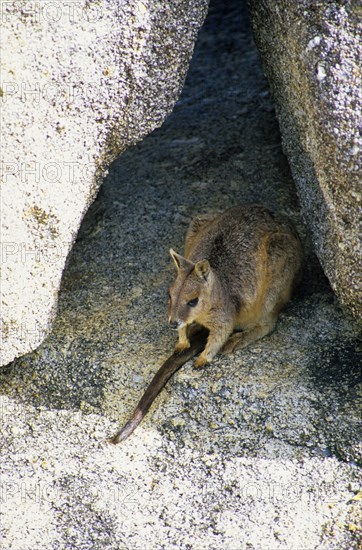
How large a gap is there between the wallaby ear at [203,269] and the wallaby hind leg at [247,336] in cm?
59

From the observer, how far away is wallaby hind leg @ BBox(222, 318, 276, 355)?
20.5 ft

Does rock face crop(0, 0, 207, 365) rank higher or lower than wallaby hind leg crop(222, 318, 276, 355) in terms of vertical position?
higher

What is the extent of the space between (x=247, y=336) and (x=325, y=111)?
6.33ft

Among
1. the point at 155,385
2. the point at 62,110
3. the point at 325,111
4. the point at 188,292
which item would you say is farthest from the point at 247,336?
the point at 62,110

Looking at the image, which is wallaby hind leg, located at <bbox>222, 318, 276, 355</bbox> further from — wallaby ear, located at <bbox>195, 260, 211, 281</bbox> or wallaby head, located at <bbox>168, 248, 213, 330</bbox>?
wallaby ear, located at <bbox>195, 260, 211, 281</bbox>

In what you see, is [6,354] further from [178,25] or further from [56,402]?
[178,25]

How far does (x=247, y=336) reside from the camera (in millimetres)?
6301

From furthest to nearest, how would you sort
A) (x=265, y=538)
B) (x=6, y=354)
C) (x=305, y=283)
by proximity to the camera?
1. (x=305, y=283)
2. (x=6, y=354)
3. (x=265, y=538)

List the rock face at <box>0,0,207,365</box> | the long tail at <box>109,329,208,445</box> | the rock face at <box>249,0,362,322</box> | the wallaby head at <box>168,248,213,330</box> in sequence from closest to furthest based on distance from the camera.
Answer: the rock face at <box>249,0,362,322</box>, the rock face at <box>0,0,207,365</box>, the long tail at <box>109,329,208,445</box>, the wallaby head at <box>168,248,213,330</box>

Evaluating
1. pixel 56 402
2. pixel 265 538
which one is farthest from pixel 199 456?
pixel 56 402

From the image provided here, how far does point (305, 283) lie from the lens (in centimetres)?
678

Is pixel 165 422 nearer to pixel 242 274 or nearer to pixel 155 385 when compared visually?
pixel 155 385

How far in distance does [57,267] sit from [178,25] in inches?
74.9

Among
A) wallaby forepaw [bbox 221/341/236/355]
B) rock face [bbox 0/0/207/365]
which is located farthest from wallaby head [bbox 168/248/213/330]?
rock face [bbox 0/0/207/365]
